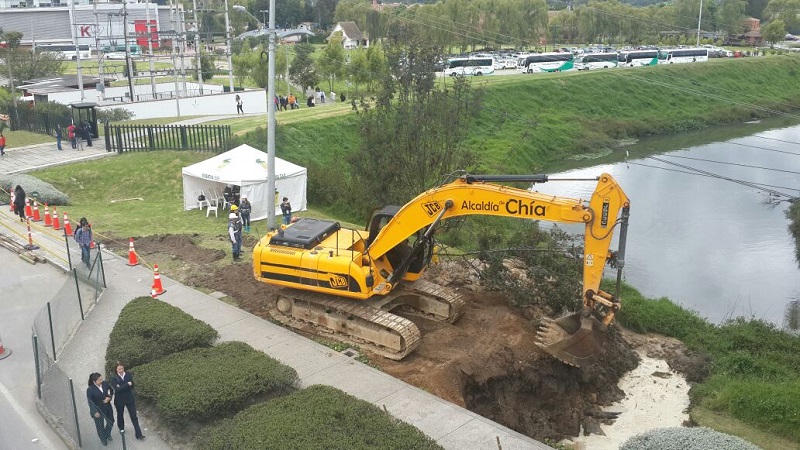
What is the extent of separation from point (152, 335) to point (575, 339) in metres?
7.72

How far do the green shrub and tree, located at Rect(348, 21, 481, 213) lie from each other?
10.4m

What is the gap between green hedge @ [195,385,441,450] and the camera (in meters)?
9.53

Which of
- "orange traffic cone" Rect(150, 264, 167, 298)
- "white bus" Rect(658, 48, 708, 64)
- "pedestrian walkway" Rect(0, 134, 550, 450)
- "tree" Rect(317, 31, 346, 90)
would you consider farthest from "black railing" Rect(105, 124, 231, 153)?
"white bus" Rect(658, 48, 708, 64)

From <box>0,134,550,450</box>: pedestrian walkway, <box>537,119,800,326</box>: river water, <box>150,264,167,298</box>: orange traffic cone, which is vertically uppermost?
<box>150,264,167,298</box>: orange traffic cone

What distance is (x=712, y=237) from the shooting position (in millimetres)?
27984

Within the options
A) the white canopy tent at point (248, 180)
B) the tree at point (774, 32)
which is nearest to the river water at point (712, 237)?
the white canopy tent at point (248, 180)

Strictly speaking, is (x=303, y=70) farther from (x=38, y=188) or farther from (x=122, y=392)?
(x=122, y=392)

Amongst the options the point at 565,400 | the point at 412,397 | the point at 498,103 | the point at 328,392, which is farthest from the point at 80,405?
the point at 498,103

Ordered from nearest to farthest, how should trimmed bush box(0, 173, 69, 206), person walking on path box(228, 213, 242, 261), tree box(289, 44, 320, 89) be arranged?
person walking on path box(228, 213, 242, 261)
trimmed bush box(0, 173, 69, 206)
tree box(289, 44, 320, 89)

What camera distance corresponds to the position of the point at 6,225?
71.6ft

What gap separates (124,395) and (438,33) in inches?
2346

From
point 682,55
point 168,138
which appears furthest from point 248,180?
point 682,55

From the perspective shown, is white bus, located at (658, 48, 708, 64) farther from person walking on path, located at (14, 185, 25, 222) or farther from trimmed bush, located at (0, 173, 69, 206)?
person walking on path, located at (14, 185, 25, 222)

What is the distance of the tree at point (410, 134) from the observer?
926 inches
